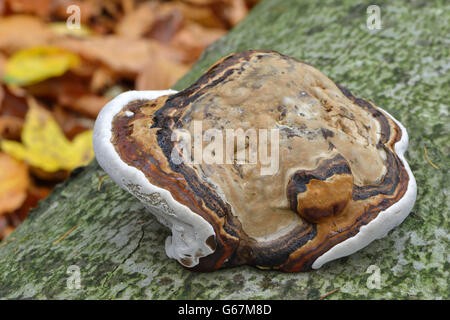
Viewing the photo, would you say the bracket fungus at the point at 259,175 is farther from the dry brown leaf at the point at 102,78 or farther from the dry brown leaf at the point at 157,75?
the dry brown leaf at the point at 102,78

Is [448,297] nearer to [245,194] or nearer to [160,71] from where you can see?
[245,194]

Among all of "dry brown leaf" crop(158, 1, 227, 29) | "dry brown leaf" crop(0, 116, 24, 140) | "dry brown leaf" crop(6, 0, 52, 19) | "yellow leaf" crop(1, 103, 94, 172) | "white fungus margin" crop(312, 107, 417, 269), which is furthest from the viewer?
"dry brown leaf" crop(158, 1, 227, 29)

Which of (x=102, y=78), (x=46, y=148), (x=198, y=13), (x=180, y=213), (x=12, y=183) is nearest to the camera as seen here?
(x=180, y=213)

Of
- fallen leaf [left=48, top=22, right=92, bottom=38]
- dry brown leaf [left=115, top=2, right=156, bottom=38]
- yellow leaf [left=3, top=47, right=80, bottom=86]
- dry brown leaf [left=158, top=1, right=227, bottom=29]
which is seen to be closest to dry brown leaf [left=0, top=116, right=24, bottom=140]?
yellow leaf [left=3, top=47, right=80, bottom=86]

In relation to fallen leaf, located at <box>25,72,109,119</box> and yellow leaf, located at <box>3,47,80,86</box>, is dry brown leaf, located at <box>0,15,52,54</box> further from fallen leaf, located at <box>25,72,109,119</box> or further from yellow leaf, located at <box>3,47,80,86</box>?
fallen leaf, located at <box>25,72,109,119</box>

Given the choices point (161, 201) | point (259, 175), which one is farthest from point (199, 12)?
point (161, 201)

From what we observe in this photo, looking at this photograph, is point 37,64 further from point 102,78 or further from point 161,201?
point 161,201
